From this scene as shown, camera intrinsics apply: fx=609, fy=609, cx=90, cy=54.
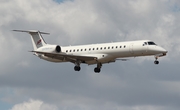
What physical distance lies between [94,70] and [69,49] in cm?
382

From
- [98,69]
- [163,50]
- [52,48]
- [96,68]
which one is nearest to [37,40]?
[52,48]

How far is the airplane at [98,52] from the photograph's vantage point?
63.4m

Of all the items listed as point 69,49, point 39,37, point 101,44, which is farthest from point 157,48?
point 39,37

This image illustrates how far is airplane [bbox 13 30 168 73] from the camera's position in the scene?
63.4 metres

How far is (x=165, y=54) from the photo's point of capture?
208 ft

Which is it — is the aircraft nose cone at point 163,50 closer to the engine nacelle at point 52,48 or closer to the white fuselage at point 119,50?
the white fuselage at point 119,50

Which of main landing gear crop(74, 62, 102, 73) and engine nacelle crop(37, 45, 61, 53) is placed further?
engine nacelle crop(37, 45, 61, 53)

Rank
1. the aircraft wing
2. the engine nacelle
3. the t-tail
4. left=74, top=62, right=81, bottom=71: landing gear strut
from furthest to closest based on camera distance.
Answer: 1. the t-tail
2. the engine nacelle
3. left=74, top=62, right=81, bottom=71: landing gear strut
4. the aircraft wing

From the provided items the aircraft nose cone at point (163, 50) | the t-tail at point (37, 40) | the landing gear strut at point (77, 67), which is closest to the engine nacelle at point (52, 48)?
the landing gear strut at point (77, 67)

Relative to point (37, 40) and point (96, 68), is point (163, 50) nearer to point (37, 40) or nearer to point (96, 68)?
point (96, 68)

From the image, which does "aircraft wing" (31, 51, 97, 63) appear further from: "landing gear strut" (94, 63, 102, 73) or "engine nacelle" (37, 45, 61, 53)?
"landing gear strut" (94, 63, 102, 73)

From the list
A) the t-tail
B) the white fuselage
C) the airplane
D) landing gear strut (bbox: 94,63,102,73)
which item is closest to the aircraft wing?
the airplane

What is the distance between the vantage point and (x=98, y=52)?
6600 cm

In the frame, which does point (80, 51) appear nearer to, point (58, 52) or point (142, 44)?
point (58, 52)
